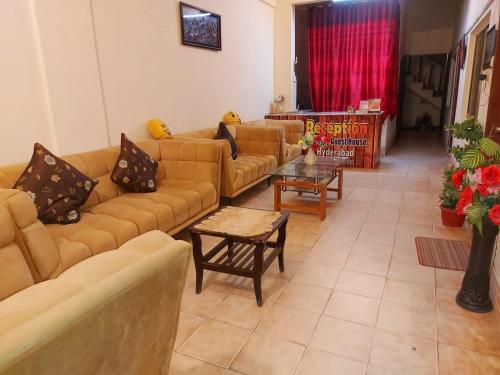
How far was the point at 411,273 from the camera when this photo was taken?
7.93 feet

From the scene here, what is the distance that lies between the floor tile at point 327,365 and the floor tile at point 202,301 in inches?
25.5

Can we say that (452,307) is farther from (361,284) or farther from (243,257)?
(243,257)

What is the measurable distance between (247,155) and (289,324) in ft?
9.87

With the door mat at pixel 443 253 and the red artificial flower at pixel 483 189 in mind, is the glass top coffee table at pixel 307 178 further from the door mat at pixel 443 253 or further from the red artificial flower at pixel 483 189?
the red artificial flower at pixel 483 189

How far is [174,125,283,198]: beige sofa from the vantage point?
141 inches

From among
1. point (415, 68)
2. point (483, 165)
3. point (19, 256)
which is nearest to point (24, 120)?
point (19, 256)

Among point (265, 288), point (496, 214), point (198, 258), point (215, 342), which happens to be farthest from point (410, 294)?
point (198, 258)

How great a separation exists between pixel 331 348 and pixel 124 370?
1.15 meters

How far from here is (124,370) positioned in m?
0.91

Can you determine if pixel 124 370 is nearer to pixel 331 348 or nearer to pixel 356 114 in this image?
pixel 331 348

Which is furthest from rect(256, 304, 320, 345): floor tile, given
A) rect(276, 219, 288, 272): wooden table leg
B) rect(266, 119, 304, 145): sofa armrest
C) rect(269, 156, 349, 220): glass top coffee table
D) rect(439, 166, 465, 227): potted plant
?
rect(266, 119, 304, 145): sofa armrest

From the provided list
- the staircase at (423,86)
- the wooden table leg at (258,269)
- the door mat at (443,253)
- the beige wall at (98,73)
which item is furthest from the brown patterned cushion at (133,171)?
the staircase at (423,86)

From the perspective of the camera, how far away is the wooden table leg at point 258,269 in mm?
2016

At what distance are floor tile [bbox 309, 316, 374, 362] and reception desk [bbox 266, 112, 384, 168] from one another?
13.1ft
